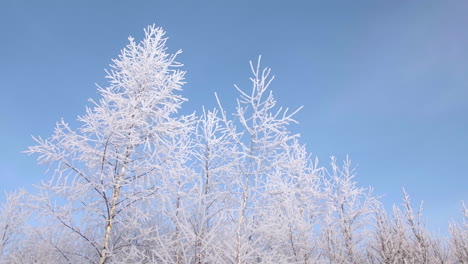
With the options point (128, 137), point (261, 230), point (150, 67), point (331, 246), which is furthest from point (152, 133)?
point (331, 246)

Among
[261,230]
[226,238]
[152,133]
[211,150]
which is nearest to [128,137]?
[152,133]

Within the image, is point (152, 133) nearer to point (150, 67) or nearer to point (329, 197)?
point (150, 67)

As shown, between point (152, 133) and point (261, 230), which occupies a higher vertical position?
point (152, 133)

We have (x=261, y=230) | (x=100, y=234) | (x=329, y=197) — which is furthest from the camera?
(x=329, y=197)

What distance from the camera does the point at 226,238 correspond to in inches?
236

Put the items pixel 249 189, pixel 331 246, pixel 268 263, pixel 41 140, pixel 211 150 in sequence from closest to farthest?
pixel 268 263 < pixel 249 189 < pixel 41 140 < pixel 211 150 < pixel 331 246

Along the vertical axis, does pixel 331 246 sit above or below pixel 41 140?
below

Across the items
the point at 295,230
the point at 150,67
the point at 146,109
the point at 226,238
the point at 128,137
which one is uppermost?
the point at 150,67

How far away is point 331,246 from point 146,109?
26.7ft

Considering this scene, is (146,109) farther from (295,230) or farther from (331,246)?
(331,246)

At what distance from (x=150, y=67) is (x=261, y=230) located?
5498 mm

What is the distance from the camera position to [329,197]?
1333 cm

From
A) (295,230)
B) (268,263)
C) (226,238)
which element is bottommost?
(268,263)

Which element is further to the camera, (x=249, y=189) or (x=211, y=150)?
(x=211, y=150)
